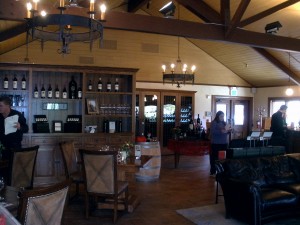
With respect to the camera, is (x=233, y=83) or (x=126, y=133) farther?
(x=233, y=83)

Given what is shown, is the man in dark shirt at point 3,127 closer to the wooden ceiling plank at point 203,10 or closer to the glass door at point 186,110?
the wooden ceiling plank at point 203,10

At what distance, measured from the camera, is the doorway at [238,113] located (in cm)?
1286

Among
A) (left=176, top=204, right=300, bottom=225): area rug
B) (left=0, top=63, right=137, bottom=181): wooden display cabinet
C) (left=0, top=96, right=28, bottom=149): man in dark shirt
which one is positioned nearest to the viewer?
(left=176, top=204, right=300, bottom=225): area rug

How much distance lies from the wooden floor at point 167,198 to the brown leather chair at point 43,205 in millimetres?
841

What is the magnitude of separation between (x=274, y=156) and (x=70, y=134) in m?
3.89

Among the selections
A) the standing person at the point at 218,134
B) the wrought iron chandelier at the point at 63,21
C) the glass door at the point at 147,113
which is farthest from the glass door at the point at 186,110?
the wrought iron chandelier at the point at 63,21

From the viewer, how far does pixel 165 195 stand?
5.86m

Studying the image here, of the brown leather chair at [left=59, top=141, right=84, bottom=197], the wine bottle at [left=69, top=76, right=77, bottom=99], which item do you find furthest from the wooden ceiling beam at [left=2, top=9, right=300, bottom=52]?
the brown leather chair at [left=59, top=141, right=84, bottom=197]

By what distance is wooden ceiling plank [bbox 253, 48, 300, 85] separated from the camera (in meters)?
10.3

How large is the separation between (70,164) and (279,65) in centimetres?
804

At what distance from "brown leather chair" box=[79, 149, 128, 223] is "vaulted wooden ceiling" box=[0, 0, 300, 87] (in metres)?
2.07

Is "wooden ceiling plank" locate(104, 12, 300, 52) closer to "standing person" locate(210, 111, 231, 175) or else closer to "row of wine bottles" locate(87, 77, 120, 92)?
"row of wine bottles" locate(87, 77, 120, 92)

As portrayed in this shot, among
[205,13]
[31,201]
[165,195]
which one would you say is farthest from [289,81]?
[31,201]

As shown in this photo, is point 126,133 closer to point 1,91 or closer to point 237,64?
point 1,91
